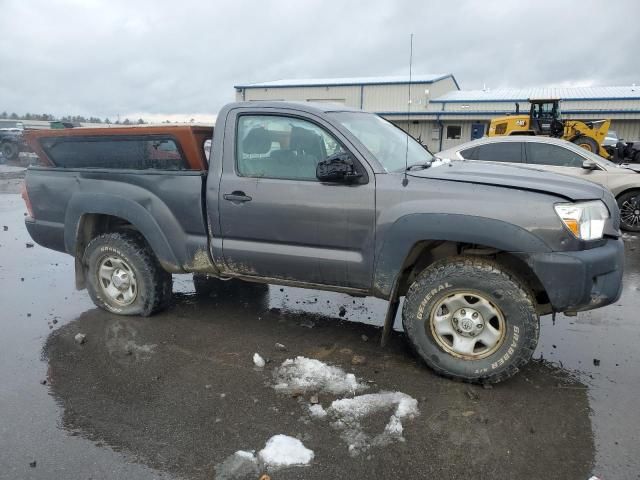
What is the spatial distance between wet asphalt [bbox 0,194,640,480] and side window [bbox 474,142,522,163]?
384 centimetres

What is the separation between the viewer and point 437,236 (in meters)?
3.41

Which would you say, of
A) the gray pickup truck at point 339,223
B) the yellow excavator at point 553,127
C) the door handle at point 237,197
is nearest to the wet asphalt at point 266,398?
the gray pickup truck at point 339,223

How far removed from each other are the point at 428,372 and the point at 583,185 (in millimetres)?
1763

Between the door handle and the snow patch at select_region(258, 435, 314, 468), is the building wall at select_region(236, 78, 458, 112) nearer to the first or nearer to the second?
the door handle

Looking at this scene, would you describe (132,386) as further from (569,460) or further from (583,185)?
(583,185)

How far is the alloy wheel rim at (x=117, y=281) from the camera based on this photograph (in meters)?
4.75

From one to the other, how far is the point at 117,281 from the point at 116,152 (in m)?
1.23

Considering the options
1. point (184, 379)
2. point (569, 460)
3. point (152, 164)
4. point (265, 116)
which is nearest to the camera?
point (569, 460)

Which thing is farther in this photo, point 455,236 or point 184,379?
point 184,379

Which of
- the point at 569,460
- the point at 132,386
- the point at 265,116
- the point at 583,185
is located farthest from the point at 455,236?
the point at 132,386

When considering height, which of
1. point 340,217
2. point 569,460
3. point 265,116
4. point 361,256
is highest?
point 265,116

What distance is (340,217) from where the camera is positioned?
368 cm

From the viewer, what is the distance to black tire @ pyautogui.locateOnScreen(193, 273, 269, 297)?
18.7ft

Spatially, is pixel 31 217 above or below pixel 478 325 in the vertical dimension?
above
